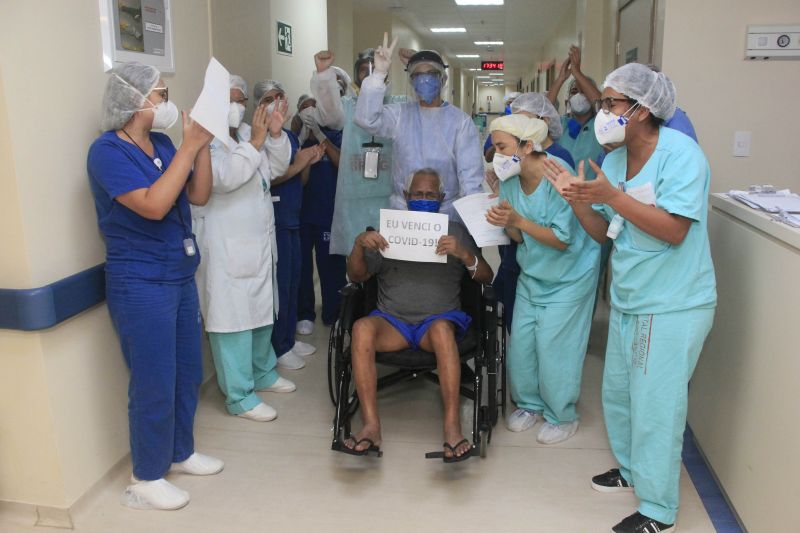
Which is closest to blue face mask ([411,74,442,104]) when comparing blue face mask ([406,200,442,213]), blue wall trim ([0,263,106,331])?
blue face mask ([406,200,442,213])

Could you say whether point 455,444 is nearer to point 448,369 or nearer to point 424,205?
point 448,369

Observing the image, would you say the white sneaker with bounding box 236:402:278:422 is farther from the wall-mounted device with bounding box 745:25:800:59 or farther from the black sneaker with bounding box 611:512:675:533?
the wall-mounted device with bounding box 745:25:800:59

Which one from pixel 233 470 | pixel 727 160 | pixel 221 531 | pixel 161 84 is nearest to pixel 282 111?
pixel 161 84

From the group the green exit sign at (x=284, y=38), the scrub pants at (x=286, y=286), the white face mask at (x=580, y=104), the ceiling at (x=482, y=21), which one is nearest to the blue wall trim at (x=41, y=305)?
the scrub pants at (x=286, y=286)

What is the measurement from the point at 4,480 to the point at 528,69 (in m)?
20.2

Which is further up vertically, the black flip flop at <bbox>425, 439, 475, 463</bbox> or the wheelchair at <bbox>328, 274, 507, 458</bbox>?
the wheelchair at <bbox>328, 274, 507, 458</bbox>

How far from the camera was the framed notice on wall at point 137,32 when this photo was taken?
7.25ft

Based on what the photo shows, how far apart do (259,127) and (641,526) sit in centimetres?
201

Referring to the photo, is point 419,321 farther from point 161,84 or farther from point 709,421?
point 161,84

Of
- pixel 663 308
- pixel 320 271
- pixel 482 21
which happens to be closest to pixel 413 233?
pixel 663 308

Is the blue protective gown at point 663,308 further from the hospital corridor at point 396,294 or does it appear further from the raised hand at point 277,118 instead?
the raised hand at point 277,118

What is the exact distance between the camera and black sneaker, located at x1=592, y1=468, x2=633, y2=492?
7.55 ft

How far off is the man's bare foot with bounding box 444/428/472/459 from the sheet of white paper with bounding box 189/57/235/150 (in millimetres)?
1273

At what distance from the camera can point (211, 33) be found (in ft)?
9.91
